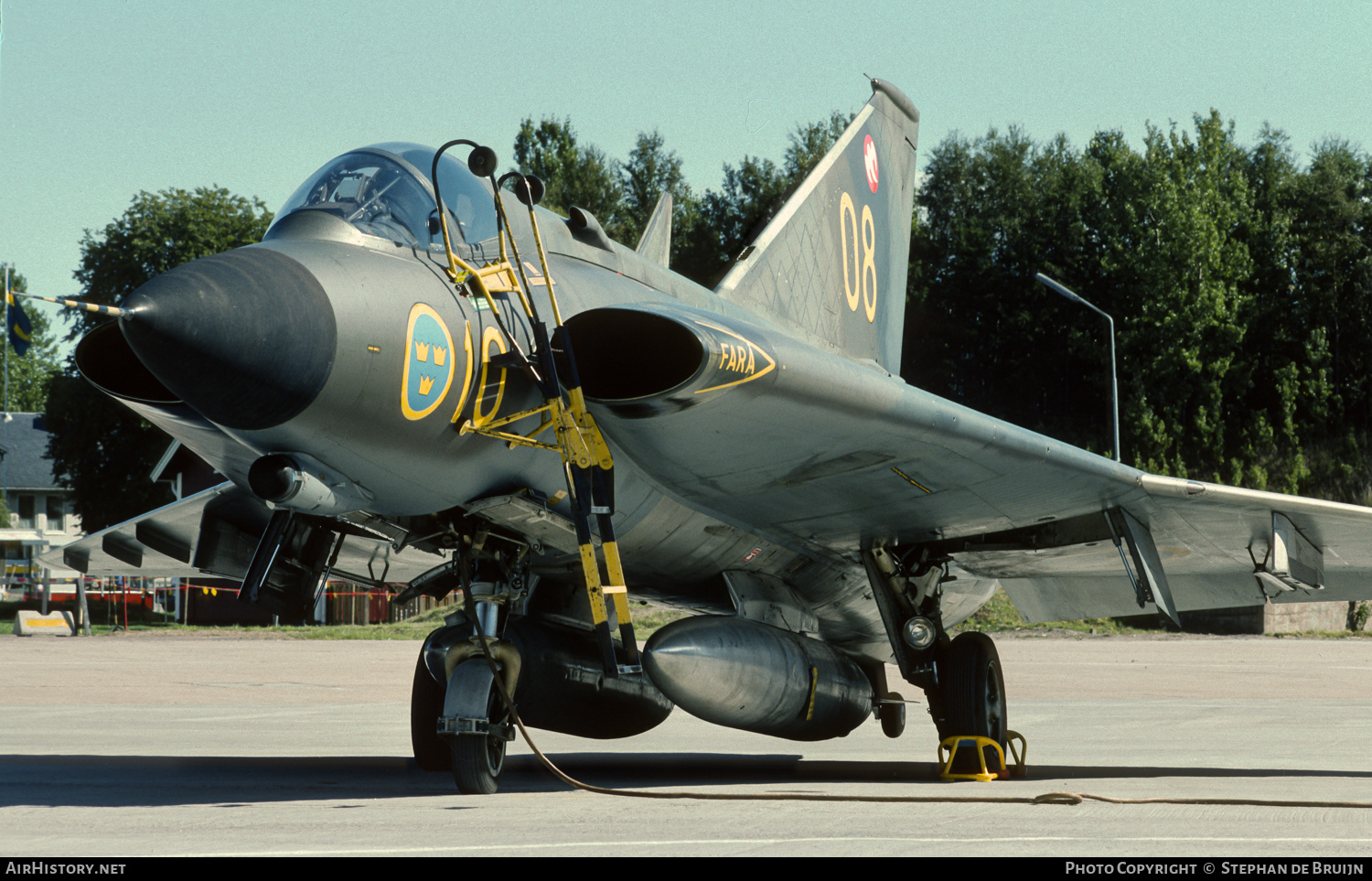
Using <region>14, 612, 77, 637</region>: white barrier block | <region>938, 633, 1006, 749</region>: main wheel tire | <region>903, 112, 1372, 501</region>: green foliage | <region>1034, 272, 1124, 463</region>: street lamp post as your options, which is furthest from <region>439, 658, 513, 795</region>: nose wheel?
<region>903, 112, 1372, 501</region>: green foliage

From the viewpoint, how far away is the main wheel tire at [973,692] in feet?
27.5

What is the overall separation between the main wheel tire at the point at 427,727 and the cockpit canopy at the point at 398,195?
348 centimetres

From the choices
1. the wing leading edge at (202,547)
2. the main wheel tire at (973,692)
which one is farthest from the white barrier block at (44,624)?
the main wheel tire at (973,692)

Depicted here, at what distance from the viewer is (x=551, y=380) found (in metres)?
5.73

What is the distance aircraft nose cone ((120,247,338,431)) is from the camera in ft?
14.9

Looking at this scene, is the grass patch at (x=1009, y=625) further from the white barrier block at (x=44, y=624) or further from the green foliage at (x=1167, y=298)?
the white barrier block at (x=44, y=624)

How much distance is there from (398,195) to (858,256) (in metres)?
6.16

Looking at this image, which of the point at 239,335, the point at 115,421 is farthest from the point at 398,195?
the point at 115,421

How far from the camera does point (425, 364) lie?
5301mm

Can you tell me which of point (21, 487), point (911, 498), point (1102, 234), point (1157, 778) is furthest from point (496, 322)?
point (21, 487)

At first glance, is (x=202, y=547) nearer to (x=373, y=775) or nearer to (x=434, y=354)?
(x=373, y=775)

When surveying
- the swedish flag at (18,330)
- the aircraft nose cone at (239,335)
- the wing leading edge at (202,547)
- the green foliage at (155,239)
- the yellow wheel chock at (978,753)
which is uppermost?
the green foliage at (155,239)

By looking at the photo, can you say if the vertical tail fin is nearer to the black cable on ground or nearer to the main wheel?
the main wheel
